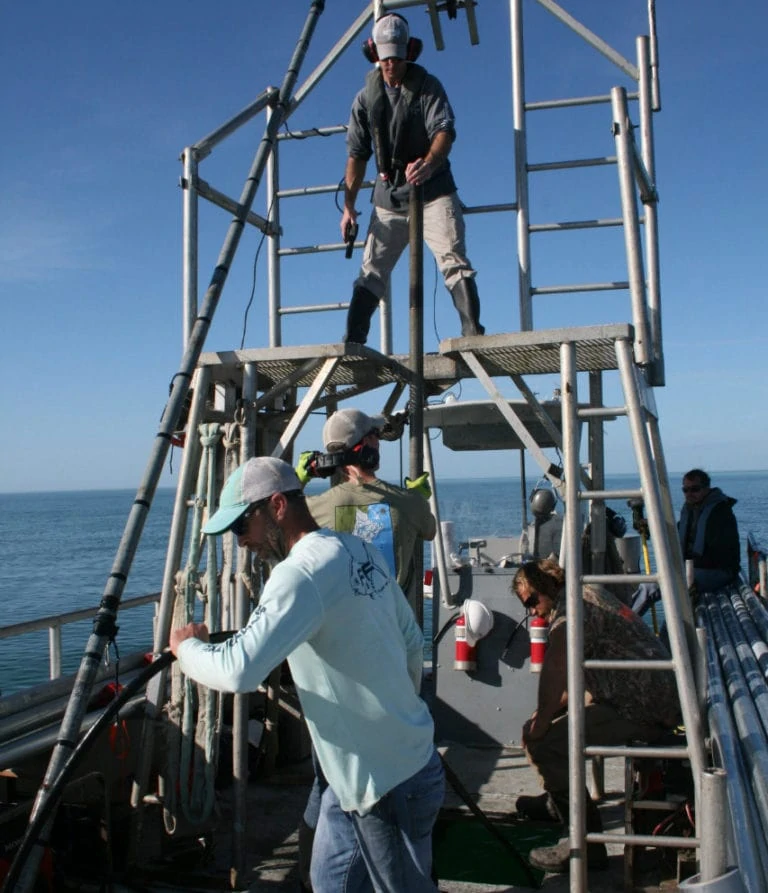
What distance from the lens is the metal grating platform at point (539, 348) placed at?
498 centimetres

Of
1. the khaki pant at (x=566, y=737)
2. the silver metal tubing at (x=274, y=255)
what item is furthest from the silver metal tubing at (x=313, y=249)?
the khaki pant at (x=566, y=737)

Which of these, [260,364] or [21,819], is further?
[260,364]

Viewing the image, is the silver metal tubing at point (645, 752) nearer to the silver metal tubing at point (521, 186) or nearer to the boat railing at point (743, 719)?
the boat railing at point (743, 719)

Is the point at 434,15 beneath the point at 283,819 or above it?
above

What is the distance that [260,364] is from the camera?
5.80m

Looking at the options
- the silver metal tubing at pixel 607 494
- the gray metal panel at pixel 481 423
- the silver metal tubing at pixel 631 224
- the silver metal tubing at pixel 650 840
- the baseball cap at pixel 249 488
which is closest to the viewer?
the baseball cap at pixel 249 488

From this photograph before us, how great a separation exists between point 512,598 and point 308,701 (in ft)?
16.6

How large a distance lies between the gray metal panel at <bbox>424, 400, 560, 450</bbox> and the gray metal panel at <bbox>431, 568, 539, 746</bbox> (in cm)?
162

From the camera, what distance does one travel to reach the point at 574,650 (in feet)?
15.2

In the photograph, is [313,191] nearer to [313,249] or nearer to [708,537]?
[313,249]

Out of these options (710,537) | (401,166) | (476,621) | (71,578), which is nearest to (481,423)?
(476,621)

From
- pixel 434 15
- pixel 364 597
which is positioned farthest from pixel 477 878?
pixel 434 15

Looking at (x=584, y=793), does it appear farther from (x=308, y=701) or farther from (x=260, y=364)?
(x=260, y=364)

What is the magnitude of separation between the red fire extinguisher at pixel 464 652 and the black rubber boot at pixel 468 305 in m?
3.02
